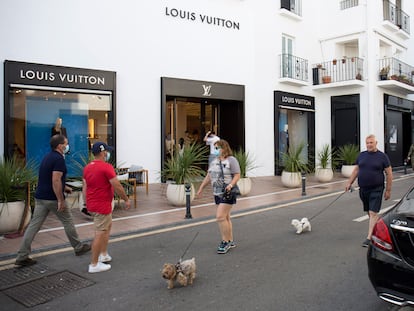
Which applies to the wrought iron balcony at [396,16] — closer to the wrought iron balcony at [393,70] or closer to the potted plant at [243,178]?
the wrought iron balcony at [393,70]

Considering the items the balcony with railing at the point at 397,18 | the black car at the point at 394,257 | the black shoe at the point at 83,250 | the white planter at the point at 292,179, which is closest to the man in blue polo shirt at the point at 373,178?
the black car at the point at 394,257

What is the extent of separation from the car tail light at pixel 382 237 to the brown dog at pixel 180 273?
2005 mm

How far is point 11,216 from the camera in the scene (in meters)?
6.86

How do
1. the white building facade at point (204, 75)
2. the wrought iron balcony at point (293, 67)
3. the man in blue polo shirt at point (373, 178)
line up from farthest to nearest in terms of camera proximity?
the wrought iron balcony at point (293, 67)
the white building facade at point (204, 75)
the man in blue polo shirt at point (373, 178)

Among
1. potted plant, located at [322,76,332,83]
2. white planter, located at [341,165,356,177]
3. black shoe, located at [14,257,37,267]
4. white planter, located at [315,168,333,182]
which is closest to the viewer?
black shoe, located at [14,257,37,267]

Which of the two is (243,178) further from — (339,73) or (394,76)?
(394,76)

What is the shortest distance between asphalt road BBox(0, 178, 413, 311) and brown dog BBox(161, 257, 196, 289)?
0.29ft

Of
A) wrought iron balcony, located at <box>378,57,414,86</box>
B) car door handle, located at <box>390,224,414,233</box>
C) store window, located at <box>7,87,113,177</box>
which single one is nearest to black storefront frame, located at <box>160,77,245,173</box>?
store window, located at <box>7,87,113,177</box>

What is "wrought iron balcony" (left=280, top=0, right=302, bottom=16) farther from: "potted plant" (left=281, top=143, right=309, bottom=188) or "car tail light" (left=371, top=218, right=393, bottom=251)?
"car tail light" (left=371, top=218, right=393, bottom=251)

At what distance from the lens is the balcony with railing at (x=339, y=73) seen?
1916 centimetres

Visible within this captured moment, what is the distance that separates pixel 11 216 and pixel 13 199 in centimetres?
36

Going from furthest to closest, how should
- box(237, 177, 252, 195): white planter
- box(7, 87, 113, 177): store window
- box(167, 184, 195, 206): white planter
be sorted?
box(237, 177, 252, 195): white planter, box(7, 87, 113, 177): store window, box(167, 184, 195, 206): white planter

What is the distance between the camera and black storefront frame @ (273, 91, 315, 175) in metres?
17.5

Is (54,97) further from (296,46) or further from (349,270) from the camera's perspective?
(296,46)
